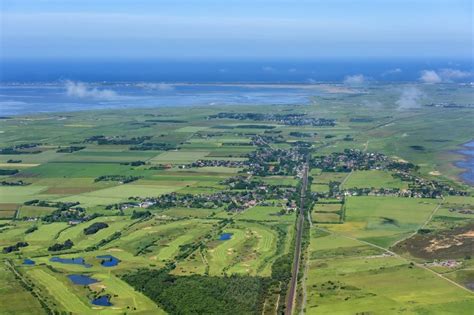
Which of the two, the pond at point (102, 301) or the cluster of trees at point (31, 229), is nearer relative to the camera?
the pond at point (102, 301)

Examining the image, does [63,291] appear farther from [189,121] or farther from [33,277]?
[189,121]

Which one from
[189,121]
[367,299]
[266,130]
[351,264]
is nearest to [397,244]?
[351,264]

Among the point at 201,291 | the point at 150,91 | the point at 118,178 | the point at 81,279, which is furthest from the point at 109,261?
the point at 150,91

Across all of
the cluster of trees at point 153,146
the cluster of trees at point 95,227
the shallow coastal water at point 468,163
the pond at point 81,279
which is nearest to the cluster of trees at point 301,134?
the cluster of trees at point 153,146

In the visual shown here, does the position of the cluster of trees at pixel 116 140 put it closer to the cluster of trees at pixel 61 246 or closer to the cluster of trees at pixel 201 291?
the cluster of trees at pixel 61 246

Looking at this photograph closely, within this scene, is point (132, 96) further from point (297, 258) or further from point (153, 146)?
point (297, 258)

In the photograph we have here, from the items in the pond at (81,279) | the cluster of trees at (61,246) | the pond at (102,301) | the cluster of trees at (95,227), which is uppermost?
the cluster of trees at (95,227)

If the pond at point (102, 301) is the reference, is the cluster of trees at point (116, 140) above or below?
above
